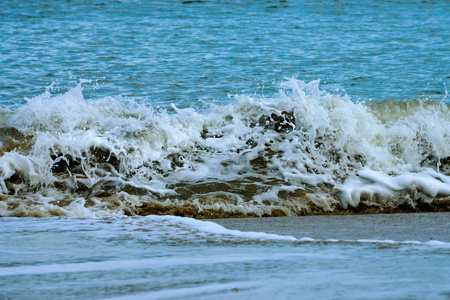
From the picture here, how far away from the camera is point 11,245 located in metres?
3.17

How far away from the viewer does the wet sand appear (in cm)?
342

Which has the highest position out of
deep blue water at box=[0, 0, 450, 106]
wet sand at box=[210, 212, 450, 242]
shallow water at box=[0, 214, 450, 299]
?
deep blue water at box=[0, 0, 450, 106]

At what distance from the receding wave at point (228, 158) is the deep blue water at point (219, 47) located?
96 centimetres

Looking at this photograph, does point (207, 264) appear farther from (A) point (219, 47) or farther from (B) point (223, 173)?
(A) point (219, 47)

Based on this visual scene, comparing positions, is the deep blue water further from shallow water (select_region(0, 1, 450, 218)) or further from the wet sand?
the wet sand

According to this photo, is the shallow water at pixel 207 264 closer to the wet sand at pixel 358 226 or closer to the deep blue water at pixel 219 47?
the wet sand at pixel 358 226

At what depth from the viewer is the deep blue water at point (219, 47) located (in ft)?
28.7

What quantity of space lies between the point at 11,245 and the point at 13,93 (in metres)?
5.58

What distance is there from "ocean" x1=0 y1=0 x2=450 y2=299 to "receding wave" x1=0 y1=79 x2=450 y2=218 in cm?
2

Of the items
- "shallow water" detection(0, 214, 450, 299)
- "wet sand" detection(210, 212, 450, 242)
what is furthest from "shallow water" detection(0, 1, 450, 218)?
"shallow water" detection(0, 214, 450, 299)

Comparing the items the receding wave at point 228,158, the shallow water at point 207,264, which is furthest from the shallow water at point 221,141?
the shallow water at point 207,264

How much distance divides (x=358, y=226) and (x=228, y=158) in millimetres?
1731

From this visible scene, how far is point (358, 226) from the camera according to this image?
12.5ft

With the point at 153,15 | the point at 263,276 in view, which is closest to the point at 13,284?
the point at 263,276
